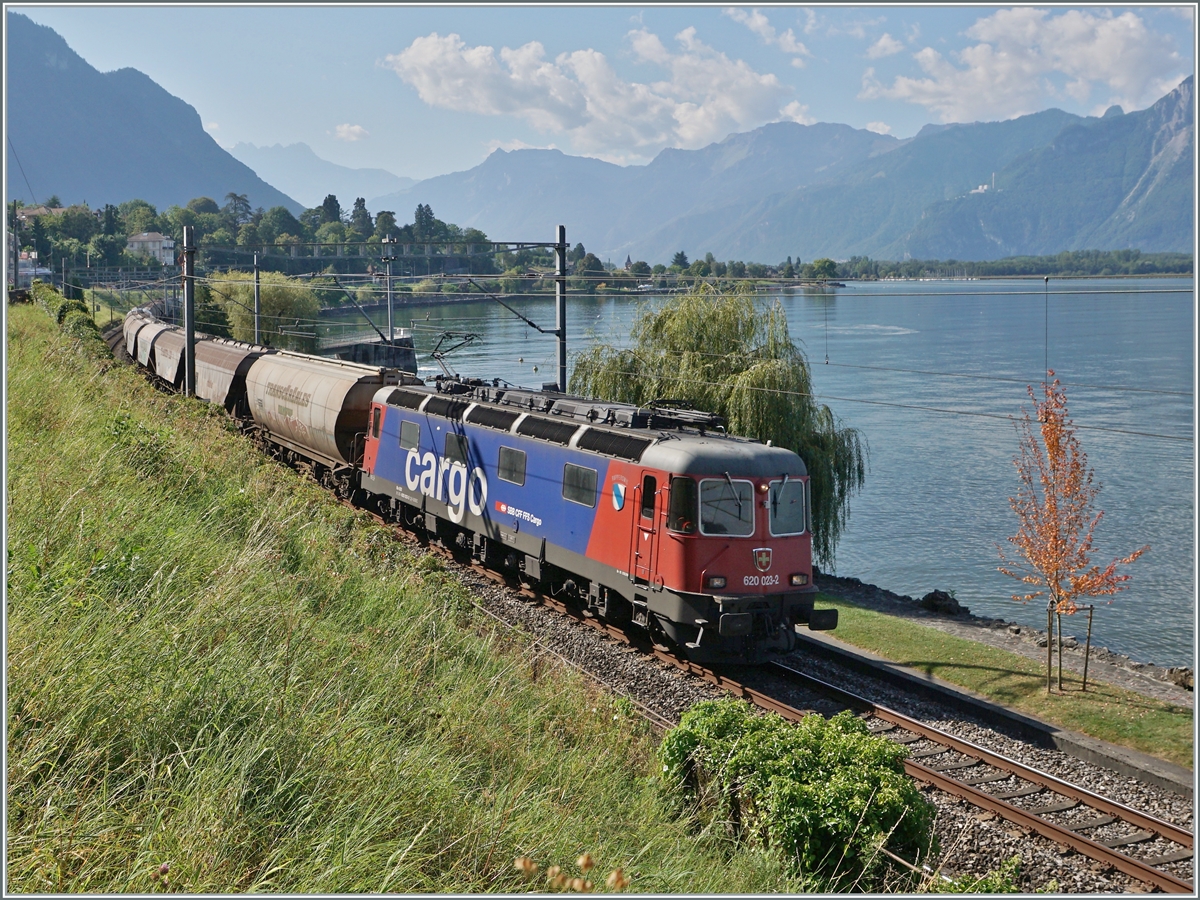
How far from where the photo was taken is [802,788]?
898cm

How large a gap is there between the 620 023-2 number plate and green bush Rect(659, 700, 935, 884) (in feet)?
14.3

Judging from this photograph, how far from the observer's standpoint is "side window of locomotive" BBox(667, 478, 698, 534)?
1450 centimetres

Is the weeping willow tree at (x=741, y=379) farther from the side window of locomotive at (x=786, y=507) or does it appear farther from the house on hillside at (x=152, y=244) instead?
the house on hillside at (x=152, y=244)

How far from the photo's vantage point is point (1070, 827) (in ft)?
35.9

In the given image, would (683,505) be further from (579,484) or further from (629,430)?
(579,484)

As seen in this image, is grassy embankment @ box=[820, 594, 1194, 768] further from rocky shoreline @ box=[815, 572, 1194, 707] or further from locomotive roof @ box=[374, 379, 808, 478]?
locomotive roof @ box=[374, 379, 808, 478]

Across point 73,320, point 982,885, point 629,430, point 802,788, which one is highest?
point 73,320

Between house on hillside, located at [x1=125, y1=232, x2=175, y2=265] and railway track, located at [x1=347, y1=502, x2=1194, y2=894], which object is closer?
railway track, located at [x1=347, y1=502, x2=1194, y2=894]

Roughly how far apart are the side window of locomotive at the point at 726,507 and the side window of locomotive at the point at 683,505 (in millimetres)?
140

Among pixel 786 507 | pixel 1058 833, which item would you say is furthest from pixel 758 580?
pixel 1058 833

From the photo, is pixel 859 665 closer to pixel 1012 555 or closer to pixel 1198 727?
pixel 1198 727

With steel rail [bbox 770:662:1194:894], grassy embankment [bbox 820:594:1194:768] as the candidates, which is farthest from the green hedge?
steel rail [bbox 770:662:1194:894]

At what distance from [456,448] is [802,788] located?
12.7 metres

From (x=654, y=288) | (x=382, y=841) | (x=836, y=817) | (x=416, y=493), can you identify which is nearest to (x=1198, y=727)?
(x=836, y=817)
